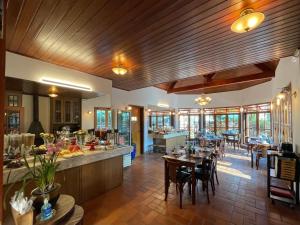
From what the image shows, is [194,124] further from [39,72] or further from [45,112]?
[39,72]

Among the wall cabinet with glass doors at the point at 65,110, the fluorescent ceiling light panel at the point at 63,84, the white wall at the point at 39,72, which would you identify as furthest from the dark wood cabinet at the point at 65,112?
the white wall at the point at 39,72

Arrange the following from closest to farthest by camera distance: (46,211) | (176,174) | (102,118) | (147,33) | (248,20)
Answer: (46,211) < (248,20) < (147,33) < (176,174) < (102,118)

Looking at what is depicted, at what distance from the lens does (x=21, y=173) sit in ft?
7.13

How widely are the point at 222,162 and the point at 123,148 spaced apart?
3893 mm

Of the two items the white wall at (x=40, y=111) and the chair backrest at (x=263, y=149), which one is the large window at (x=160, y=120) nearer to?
the chair backrest at (x=263, y=149)

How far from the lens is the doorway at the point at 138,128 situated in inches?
280

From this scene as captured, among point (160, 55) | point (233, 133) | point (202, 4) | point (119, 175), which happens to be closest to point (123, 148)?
point (119, 175)

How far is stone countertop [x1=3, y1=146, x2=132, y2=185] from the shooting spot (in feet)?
6.94

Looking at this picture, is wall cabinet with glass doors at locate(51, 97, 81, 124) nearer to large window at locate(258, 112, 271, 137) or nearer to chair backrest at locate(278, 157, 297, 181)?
chair backrest at locate(278, 157, 297, 181)

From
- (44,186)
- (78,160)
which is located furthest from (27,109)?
(44,186)

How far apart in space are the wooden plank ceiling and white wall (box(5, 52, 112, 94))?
0.14 metres

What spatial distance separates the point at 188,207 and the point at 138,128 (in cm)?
470

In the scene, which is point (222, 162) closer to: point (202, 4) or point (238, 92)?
point (238, 92)

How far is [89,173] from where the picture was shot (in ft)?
10.3
